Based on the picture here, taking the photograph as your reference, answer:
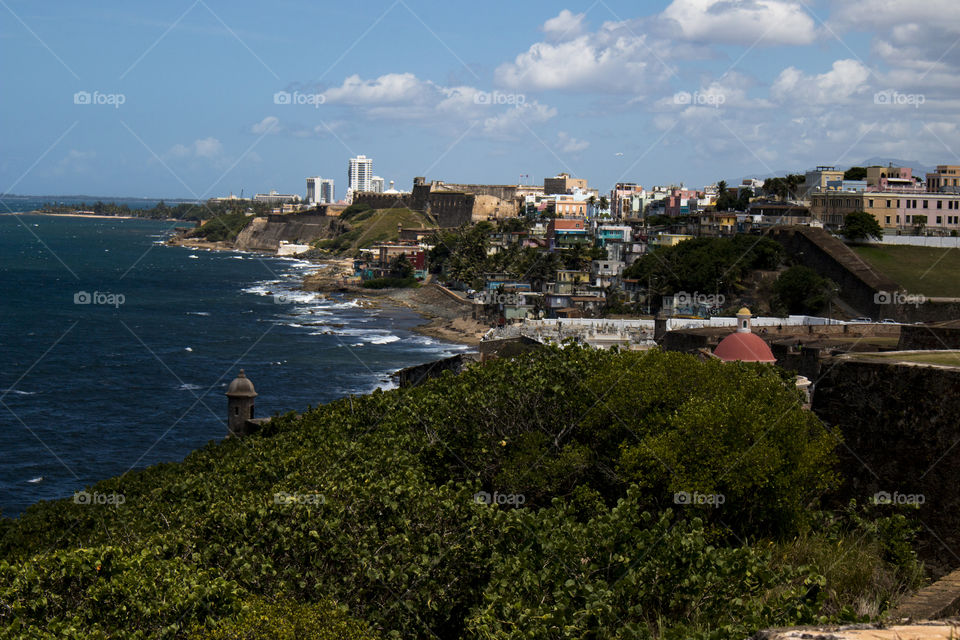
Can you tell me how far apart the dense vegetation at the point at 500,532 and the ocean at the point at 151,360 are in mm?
10628

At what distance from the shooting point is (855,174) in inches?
4171

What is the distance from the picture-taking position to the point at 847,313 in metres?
67.9

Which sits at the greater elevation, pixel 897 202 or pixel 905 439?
pixel 897 202

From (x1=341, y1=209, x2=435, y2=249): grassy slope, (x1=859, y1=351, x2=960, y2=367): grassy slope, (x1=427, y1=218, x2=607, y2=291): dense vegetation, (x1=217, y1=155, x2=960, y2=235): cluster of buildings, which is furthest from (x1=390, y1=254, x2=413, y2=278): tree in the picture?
(x1=859, y1=351, x2=960, y2=367): grassy slope

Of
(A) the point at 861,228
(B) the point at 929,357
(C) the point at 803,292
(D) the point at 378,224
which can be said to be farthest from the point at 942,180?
(D) the point at 378,224

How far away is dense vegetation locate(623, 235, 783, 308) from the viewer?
71938 mm

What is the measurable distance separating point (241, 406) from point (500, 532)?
17.1m

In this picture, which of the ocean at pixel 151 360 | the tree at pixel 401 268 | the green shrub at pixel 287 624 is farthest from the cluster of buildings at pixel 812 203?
the green shrub at pixel 287 624

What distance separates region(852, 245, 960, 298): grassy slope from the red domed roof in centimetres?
4059

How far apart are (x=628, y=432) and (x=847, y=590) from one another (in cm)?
696

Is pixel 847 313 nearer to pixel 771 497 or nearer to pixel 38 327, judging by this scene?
pixel 771 497

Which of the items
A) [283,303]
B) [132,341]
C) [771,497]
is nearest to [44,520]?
[771,497]

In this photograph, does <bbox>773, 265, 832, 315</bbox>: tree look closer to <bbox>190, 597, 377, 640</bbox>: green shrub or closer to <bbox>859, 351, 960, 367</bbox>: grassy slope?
<bbox>859, 351, 960, 367</bbox>: grassy slope

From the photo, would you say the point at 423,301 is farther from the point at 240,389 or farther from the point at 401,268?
the point at 240,389
